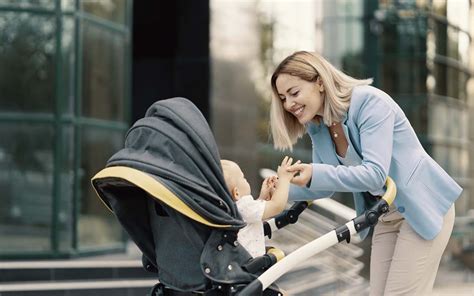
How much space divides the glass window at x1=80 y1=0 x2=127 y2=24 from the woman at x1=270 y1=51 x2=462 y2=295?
9030 millimetres

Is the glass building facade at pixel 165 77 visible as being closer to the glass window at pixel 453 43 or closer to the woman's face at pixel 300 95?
the glass window at pixel 453 43

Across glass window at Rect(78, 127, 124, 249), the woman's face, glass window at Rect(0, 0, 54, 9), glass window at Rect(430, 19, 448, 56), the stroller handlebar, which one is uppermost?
glass window at Rect(430, 19, 448, 56)

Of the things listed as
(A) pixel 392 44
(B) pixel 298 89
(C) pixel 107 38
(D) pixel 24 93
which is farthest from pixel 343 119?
(A) pixel 392 44

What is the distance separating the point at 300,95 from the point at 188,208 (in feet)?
2.32

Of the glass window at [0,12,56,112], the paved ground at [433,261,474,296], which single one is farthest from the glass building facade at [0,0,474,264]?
the paved ground at [433,261,474,296]

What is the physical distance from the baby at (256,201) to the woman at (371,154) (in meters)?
0.07

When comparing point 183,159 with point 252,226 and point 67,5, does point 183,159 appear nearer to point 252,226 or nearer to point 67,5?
point 252,226

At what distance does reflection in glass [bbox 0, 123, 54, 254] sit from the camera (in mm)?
11812

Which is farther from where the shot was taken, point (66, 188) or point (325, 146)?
point (66, 188)

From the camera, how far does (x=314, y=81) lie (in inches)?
146

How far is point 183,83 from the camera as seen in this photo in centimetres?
1680

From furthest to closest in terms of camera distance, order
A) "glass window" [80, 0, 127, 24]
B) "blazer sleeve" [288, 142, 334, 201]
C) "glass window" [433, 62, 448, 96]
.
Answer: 1. "glass window" [433, 62, 448, 96]
2. "glass window" [80, 0, 127, 24]
3. "blazer sleeve" [288, 142, 334, 201]

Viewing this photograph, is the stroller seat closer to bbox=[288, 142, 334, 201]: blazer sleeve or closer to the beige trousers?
bbox=[288, 142, 334, 201]: blazer sleeve

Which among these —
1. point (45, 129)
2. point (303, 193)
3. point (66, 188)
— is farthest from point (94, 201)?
point (303, 193)
